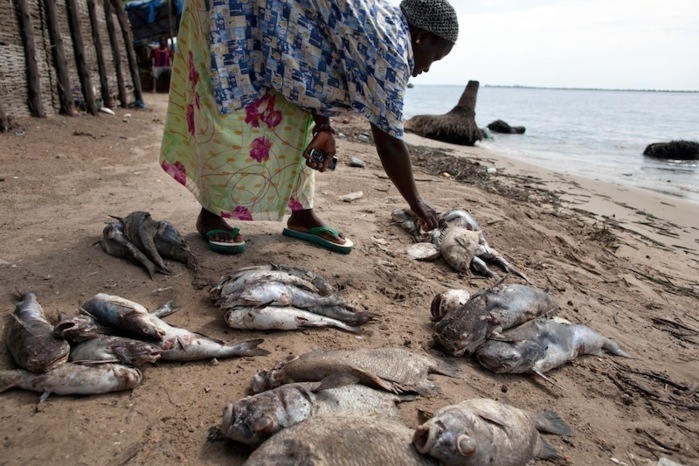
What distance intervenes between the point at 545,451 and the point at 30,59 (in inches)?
335

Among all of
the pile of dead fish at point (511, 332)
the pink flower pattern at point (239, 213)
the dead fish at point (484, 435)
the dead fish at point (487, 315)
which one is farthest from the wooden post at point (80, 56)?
the dead fish at point (484, 435)

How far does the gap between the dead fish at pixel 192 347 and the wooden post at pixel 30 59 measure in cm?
685

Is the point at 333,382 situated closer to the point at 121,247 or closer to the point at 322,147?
the point at 322,147

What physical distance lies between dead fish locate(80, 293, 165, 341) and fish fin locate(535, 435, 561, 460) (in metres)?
1.84

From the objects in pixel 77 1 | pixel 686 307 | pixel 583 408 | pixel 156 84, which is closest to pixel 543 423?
pixel 583 408

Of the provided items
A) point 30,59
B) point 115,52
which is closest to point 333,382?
point 30,59

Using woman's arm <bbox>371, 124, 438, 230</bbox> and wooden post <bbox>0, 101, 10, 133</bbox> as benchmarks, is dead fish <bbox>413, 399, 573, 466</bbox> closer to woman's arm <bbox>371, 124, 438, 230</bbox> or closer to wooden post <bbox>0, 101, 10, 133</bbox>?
woman's arm <bbox>371, 124, 438, 230</bbox>

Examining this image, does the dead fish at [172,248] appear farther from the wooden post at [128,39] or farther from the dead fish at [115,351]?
the wooden post at [128,39]

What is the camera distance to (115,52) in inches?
409

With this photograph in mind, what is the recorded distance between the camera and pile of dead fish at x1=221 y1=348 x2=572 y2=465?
1848 mm

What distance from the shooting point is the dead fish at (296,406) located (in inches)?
77.2

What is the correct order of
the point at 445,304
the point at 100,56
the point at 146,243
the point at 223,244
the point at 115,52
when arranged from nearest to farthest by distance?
the point at 445,304 → the point at 146,243 → the point at 223,244 → the point at 100,56 → the point at 115,52

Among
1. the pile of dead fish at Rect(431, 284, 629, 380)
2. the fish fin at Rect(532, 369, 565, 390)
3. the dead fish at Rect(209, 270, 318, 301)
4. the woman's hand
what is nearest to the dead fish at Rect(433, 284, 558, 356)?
the pile of dead fish at Rect(431, 284, 629, 380)

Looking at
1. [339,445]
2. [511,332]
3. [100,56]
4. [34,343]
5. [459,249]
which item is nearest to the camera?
[339,445]
